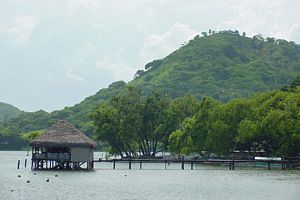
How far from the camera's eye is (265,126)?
292ft

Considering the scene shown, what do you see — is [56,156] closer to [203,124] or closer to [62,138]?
[62,138]

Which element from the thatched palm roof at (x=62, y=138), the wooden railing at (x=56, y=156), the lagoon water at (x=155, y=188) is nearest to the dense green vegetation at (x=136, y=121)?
the wooden railing at (x=56, y=156)

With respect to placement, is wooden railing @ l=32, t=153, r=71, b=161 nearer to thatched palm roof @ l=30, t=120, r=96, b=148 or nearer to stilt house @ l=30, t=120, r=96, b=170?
stilt house @ l=30, t=120, r=96, b=170

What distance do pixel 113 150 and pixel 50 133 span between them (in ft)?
154

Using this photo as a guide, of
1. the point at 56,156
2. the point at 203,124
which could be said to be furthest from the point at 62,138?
the point at 203,124

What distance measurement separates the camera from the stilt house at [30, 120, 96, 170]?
2943 inches

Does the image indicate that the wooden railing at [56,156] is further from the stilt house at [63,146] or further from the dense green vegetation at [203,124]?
the dense green vegetation at [203,124]

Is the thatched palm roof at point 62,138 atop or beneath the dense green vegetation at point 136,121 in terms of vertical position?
beneath

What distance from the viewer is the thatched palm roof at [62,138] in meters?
74.7

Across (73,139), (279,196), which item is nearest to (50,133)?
(73,139)

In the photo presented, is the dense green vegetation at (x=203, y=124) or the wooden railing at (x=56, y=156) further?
the dense green vegetation at (x=203, y=124)

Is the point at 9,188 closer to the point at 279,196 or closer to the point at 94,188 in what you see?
the point at 94,188

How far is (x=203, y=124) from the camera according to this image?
105m

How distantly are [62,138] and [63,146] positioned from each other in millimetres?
952
